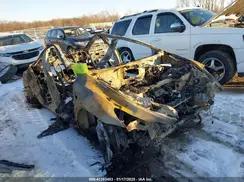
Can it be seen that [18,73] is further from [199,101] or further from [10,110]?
[199,101]

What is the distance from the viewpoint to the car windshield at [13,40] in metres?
14.4

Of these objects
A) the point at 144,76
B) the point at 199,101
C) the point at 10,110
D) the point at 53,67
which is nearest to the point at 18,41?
the point at 10,110

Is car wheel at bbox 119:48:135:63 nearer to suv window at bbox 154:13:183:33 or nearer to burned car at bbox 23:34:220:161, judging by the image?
suv window at bbox 154:13:183:33

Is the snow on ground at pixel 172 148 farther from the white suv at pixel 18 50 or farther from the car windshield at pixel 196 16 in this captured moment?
the white suv at pixel 18 50

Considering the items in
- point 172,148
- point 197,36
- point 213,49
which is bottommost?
point 172,148

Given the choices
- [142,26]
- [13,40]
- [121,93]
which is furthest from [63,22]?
[121,93]

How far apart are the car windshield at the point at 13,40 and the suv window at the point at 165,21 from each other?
24.0ft

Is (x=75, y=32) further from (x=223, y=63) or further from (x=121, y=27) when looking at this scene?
(x=223, y=63)

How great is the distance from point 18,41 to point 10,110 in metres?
7.24

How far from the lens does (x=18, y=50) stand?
43.8 ft

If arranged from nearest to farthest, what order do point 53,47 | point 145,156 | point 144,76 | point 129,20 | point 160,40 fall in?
point 145,156 < point 144,76 < point 53,47 < point 160,40 < point 129,20

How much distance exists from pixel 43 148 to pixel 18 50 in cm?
871

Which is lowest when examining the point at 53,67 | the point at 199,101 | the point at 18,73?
the point at 18,73

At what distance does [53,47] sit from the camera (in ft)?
21.4
